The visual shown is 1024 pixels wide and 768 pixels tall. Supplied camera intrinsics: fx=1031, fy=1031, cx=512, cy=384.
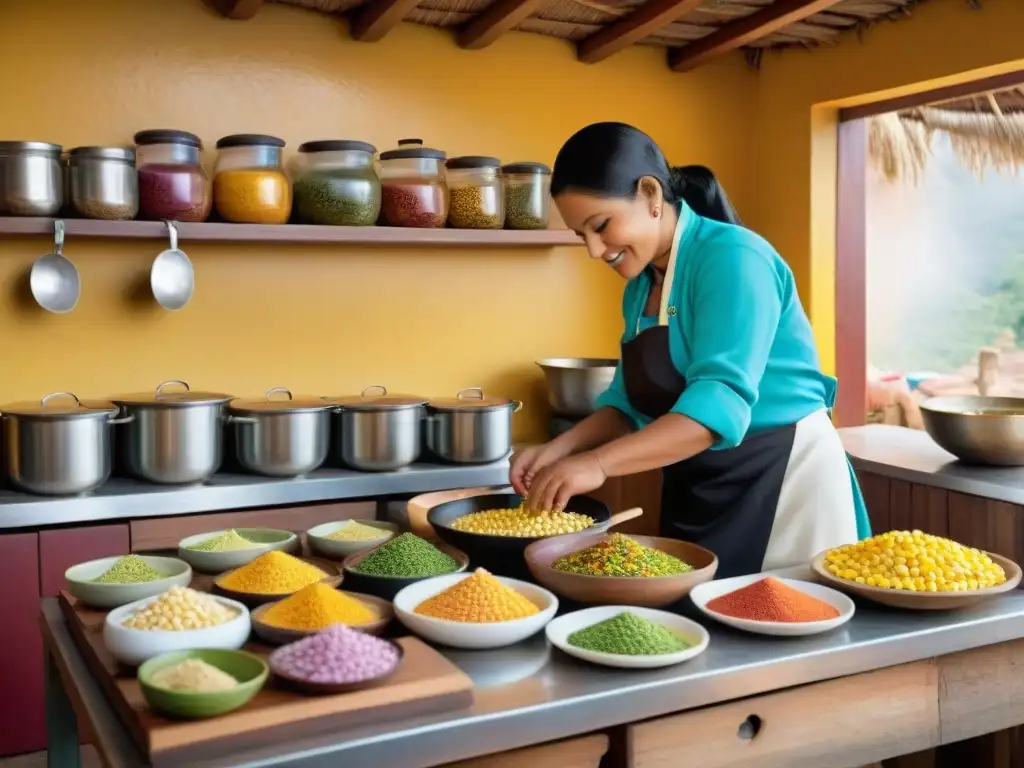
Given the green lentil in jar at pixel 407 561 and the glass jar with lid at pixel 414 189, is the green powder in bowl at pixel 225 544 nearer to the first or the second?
the green lentil in jar at pixel 407 561

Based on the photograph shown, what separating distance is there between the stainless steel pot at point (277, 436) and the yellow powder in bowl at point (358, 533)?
929 mm

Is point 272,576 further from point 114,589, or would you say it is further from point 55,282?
point 55,282

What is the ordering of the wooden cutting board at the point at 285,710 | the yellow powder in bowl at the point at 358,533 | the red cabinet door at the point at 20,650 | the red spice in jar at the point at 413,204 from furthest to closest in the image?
the red spice in jar at the point at 413,204
the red cabinet door at the point at 20,650
the yellow powder in bowl at the point at 358,533
the wooden cutting board at the point at 285,710

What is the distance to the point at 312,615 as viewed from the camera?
1366 millimetres

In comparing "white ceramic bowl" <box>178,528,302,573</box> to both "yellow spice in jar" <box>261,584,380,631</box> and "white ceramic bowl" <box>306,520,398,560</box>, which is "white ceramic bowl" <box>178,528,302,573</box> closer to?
"white ceramic bowl" <box>306,520,398,560</box>

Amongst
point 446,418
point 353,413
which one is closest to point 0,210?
point 353,413

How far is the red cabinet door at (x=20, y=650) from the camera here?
2.52m

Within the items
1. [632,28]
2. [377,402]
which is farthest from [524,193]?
[377,402]

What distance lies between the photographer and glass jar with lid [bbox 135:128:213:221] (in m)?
2.82

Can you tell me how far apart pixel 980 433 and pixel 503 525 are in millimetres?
1523

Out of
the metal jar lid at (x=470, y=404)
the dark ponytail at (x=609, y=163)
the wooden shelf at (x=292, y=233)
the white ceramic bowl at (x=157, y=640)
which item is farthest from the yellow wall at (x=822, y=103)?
the white ceramic bowl at (x=157, y=640)

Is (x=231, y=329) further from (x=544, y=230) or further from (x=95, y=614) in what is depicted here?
(x=95, y=614)

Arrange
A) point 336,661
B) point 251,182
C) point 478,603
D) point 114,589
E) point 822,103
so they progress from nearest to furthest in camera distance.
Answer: point 336,661 < point 478,603 < point 114,589 < point 251,182 < point 822,103

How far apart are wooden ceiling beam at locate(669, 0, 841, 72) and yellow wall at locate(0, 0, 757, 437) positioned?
117 mm
